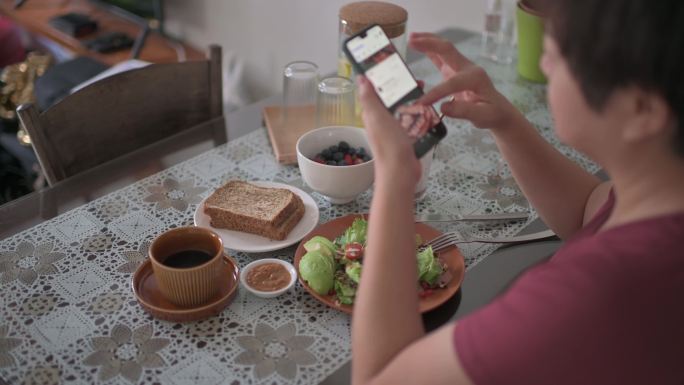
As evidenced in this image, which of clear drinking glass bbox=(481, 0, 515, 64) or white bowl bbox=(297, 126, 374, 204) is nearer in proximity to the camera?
white bowl bbox=(297, 126, 374, 204)

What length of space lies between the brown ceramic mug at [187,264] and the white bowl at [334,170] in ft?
0.76

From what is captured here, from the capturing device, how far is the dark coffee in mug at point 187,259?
84 centimetres

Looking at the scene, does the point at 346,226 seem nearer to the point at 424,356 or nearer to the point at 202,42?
the point at 424,356

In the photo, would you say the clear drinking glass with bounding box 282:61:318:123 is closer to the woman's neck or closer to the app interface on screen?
the app interface on screen

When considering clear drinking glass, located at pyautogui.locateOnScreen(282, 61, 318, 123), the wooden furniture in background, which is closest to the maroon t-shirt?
clear drinking glass, located at pyautogui.locateOnScreen(282, 61, 318, 123)

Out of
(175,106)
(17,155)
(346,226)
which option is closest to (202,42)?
(17,155)

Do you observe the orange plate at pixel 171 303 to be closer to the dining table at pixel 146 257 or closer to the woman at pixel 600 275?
the dining table at pixel 146 257

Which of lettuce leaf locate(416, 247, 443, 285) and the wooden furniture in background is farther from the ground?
lettuce leaf locate(416, 247, 443, 285)

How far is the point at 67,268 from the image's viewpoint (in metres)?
0.92

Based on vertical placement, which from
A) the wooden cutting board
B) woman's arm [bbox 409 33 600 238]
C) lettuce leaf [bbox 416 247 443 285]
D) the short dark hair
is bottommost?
the wooden cutting board

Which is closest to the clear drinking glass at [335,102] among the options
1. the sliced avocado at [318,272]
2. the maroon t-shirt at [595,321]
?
the sliced avocado at [318,272]

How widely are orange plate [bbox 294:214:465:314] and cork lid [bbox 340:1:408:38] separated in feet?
1.37

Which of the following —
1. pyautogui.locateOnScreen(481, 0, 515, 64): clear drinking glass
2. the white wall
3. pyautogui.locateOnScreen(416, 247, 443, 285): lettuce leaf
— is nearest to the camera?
pyautogui.locateOnScreen(416, 247, 443, 285): lettuce leaf

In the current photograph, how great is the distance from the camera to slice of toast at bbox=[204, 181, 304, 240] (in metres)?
0.96
